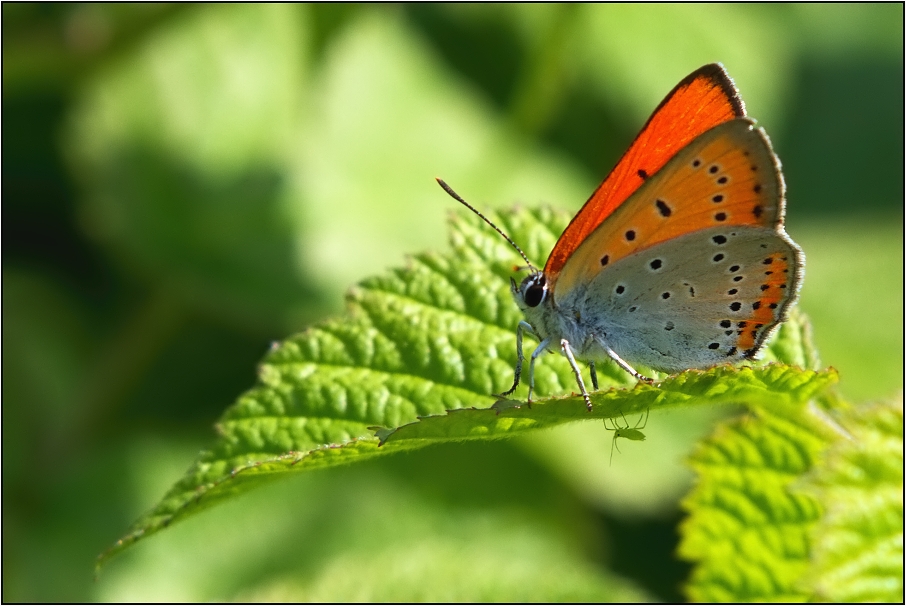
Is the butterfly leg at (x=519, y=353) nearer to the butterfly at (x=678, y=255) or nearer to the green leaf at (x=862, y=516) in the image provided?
the butterfly at (x=678, y=255)

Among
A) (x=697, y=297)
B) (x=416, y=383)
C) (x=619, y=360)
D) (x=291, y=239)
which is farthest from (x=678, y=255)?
(x=291, y=239)

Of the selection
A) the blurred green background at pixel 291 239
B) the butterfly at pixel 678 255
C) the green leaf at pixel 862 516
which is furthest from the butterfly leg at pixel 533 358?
the blurred green background at pixel 291 239

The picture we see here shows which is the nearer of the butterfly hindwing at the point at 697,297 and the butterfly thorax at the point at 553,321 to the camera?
the butterfly hindwing at the point at 697,297

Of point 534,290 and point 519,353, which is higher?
point 534,290

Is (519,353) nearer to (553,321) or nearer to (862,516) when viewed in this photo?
(553,321)

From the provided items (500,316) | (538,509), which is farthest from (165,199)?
(500,316)

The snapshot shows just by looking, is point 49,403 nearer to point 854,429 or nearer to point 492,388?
point 492,388
